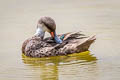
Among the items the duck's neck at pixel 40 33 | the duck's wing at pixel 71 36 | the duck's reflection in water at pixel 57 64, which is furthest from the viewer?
the duck's neck at pixel 40 33

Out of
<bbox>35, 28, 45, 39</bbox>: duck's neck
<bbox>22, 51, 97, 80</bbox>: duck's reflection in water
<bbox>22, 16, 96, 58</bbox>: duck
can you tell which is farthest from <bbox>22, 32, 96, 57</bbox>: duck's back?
<bbox>35, 28, 45, 39</bbox>: duck's neck

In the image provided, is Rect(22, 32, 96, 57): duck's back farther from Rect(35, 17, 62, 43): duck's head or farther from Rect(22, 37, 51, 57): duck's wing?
Rect(35, 17, 62, 43): duck's head

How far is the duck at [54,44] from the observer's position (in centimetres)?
1245

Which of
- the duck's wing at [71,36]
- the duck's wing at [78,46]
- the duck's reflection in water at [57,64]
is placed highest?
the duck's wing at [71,36]

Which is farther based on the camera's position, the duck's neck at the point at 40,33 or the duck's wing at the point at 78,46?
the duck's neck at the point at 40,33

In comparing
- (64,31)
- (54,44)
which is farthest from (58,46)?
(64,31)

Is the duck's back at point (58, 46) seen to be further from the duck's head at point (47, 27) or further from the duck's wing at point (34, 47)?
the duck's head at point (47, 27)

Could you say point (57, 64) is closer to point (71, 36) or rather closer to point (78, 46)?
point (78, 46)

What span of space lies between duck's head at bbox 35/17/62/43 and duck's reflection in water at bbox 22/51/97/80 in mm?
519

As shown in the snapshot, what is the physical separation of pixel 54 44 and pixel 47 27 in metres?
0.45

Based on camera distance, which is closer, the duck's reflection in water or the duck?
the duck's reflection in water

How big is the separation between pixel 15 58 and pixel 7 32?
1.90 metres

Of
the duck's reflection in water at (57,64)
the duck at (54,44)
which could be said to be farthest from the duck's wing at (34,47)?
the duck's reflection in water at (57,64)

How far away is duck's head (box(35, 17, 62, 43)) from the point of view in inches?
500
